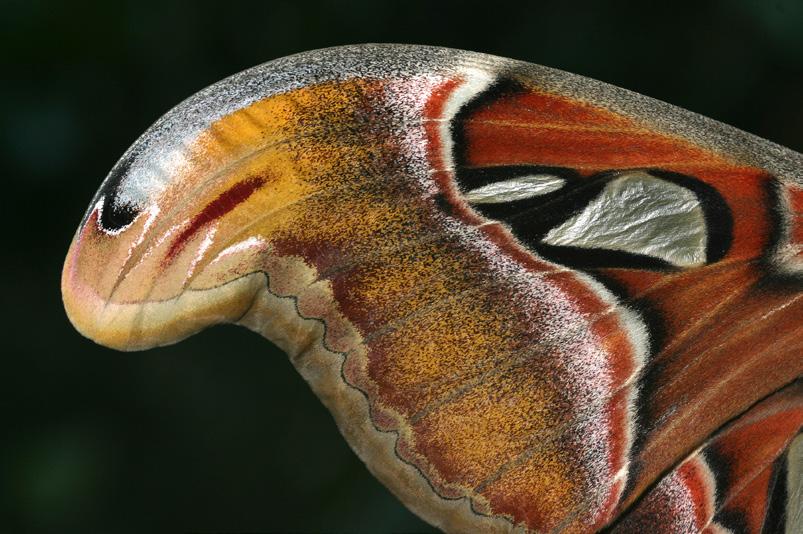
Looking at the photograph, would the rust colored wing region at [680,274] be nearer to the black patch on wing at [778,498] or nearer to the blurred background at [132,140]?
the black patch on wing at [778,498]

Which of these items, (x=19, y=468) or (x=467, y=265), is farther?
(x=19, y=468)

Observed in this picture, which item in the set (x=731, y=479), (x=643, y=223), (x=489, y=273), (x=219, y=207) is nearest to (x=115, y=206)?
(x=219, y=207)

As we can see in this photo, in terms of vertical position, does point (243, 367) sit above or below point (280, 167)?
below

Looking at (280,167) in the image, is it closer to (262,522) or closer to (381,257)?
(381,257)

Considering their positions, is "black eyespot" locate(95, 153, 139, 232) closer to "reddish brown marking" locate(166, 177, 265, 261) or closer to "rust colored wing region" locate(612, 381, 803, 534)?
"reddish brown marking" locate(166, 177, 265, 261)

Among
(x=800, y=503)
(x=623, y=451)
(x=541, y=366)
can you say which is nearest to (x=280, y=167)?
(x=541, y=366)
